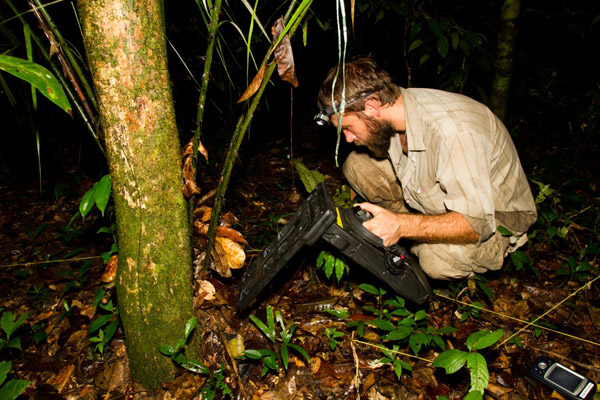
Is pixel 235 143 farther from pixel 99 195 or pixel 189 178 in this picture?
pixel 99 195

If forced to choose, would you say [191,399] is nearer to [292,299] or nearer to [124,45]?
[292,299]

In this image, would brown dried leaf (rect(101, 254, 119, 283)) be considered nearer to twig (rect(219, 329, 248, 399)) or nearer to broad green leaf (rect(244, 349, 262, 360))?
twig (rect(219, 329, 248, 399))

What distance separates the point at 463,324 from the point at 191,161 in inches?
82.2

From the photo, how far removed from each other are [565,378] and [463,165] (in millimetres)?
1325

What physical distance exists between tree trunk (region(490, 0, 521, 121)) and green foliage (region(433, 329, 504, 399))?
277 centimetres

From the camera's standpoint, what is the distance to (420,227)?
2158 millimetres

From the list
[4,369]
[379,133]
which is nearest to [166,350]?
[4,369]

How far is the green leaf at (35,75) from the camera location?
28.3 inches

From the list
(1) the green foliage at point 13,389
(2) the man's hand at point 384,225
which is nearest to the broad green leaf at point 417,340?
(2) the man's hand at point 384,225

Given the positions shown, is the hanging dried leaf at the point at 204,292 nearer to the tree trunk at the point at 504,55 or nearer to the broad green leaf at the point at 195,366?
the broad green leaf at the point at 195,366

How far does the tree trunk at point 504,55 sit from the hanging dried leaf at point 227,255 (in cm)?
311

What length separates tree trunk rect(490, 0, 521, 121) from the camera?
10.1 ft

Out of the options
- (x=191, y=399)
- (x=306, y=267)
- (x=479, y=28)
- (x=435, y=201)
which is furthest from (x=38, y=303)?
(x=479, y=28)

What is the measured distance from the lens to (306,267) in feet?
8.68
